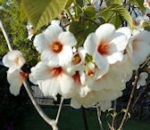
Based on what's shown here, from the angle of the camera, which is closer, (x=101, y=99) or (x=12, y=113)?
(x=101, y=99)

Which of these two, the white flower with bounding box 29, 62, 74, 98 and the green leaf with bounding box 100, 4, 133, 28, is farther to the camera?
the green leaf with bounding box 100, 4, 133, 28

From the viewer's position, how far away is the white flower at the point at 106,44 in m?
0.60

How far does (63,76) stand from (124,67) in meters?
0.17

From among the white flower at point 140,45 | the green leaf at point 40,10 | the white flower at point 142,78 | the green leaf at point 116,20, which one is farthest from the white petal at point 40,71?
the white flower at point 142,78

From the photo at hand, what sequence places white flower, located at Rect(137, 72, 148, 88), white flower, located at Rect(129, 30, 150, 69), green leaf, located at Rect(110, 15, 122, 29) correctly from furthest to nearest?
1. white flower, located at Rect(137, 72, 148, 88)
2. green leaf, located at Rect(110, 15, 122, 29)
3. white flower, located at Rect(129, 30, 150, 69)

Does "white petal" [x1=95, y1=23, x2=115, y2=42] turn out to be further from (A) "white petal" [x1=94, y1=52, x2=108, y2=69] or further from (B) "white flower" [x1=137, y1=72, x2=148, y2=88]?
(B) "white flower" [x1=137, y1=72, x2=148, y2=88]

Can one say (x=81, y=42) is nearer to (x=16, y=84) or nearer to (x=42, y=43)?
(x=42, y=43)

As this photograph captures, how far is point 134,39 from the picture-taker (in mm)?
729

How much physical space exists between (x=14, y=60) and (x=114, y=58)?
1.04ft

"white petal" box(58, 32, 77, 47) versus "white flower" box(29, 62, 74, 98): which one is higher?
"white petal" box(58, 32, 77, 47)

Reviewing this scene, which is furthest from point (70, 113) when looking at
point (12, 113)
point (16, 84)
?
point (16, 84)

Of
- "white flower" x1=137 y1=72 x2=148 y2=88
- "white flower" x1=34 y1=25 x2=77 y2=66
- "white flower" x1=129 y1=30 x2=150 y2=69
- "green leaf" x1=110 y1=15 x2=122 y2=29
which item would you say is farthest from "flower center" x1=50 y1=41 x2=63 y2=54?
"white flower" x1=137 y1=72 x2=148 y2=88

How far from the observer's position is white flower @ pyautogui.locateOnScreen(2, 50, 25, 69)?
2.34 feet

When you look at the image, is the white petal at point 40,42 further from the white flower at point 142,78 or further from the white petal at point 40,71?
the white flower at point 142,78
